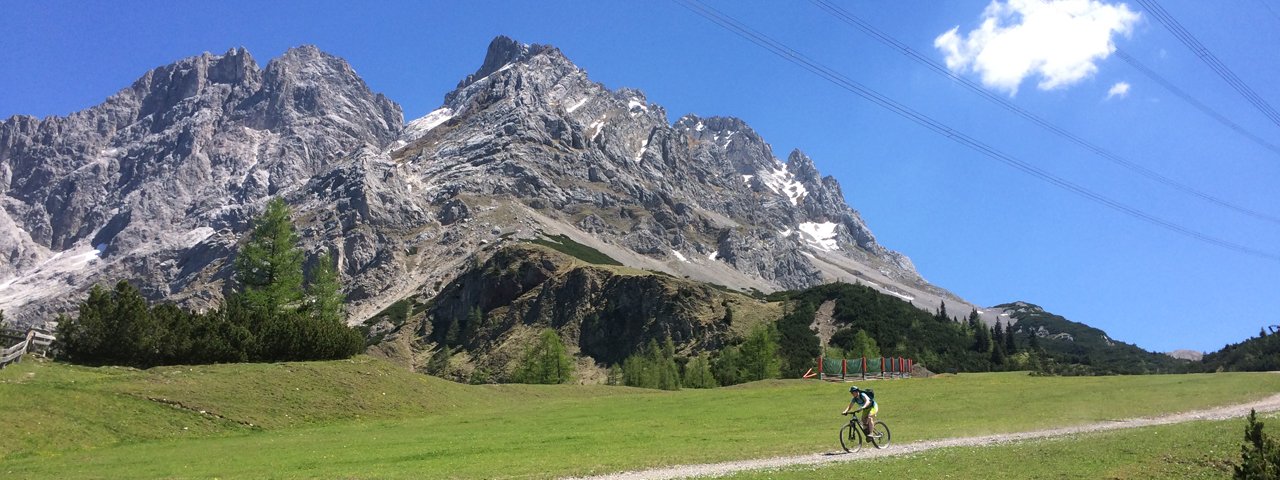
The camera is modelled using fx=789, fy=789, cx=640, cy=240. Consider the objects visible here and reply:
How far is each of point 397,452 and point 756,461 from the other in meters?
14.4

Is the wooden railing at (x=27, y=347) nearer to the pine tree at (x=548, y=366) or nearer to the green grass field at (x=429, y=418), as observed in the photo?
the green grass field at (x=429, y=418)

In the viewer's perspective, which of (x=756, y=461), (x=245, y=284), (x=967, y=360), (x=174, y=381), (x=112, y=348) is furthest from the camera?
(x=967, y=360)

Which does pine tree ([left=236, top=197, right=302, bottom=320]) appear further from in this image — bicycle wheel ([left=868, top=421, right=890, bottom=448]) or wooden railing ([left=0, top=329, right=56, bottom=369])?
bicycle wheel ([left=868, top=421, right=890, bottom=448])

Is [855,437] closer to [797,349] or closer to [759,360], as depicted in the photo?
[759,360]

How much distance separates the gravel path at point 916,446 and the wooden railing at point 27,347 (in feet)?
130

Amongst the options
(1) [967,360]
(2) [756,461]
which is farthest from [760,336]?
(1) [967,360]

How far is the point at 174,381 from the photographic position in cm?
4341

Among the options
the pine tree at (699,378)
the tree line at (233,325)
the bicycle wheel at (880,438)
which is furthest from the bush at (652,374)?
the bicycle wheel at (880,438)

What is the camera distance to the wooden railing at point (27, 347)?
43.7 m

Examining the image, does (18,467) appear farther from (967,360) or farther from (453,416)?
(967,360)

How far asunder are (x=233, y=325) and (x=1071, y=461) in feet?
168

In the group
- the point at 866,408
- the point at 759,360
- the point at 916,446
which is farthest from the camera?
the point at 759,360

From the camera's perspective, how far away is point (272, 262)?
67.6m

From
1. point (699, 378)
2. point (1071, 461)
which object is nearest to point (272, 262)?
point (1071, 461)
